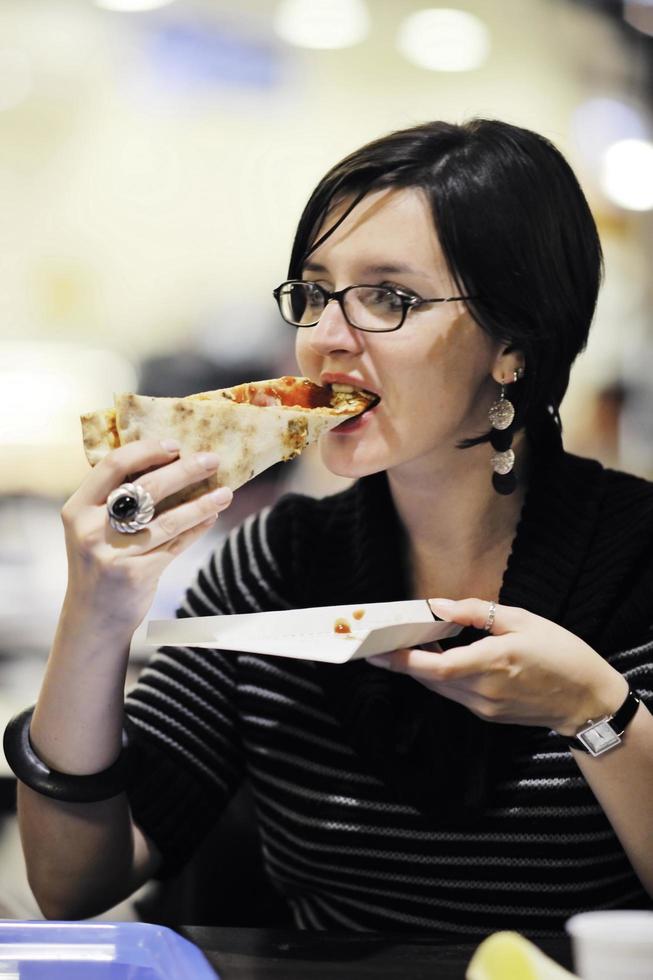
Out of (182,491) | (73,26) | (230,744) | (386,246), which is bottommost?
(230,744)

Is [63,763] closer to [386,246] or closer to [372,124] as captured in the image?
[386,246]

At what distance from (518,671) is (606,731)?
0.17 m

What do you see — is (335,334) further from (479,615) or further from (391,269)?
(479,615)

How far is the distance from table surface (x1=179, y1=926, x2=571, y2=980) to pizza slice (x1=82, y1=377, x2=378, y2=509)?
0.51 metres

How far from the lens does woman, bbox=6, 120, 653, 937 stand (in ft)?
4.81

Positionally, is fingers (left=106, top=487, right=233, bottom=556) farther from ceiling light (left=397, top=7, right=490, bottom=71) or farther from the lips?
ceiling light (left=397, top=7, right=490, bottom=71)

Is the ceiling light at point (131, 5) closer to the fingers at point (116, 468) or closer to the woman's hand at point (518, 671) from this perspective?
the fingers at point (116, 468)

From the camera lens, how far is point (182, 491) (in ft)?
4.31

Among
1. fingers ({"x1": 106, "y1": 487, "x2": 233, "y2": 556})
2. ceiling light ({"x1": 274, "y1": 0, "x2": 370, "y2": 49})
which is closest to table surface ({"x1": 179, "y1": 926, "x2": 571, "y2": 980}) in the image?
fingers ({"x1": 106, "y1": 487, "x2": 233, "y2": 556})

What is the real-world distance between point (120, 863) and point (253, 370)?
5.94 feet

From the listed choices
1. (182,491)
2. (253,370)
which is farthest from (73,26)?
(182,491)

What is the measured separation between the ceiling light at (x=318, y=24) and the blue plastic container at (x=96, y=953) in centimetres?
265

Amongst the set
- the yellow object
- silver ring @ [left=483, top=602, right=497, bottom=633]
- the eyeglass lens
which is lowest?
the yellow object

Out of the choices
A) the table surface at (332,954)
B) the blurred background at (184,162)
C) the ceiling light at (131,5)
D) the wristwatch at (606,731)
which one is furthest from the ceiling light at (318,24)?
the table surface at (332,954)
